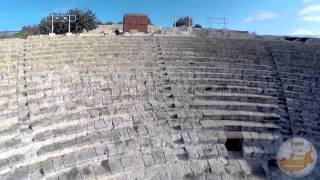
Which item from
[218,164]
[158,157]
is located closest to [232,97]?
[218,164]

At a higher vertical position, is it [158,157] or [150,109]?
[150,109]

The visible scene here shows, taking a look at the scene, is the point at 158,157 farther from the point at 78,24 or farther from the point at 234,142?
the point at 78,24

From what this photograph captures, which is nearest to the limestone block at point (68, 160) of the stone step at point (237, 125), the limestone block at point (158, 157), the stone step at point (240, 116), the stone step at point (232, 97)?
the limestone block at point (158, 157)

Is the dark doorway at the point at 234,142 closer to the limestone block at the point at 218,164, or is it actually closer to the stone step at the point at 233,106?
the limestone block at the point at 218,164

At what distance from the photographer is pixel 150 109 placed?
31.1 ft

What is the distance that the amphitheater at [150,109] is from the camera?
7.94 m


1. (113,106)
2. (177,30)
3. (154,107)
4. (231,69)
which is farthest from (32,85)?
(177,30)

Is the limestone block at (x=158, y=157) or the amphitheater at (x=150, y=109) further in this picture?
the limestone block at (x=158, y=157)

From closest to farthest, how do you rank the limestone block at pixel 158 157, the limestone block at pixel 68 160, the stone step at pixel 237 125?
the limestone block at pixel 68 160, the limestone block at pixel 158 157, the stone step at pixel 237 125

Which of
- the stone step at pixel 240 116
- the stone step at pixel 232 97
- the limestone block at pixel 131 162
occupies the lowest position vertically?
the limestone block at pixel 131 162

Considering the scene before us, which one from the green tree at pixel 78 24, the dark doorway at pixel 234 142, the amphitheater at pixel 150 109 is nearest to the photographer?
the amphitheater at pixel 150 109

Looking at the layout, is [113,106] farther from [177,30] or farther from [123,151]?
[177,30]

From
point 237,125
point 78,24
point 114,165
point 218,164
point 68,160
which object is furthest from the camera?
point 78,24

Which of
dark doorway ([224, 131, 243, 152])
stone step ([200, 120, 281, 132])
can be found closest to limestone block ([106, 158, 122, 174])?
stone step ([200, 120, 281, 132])
